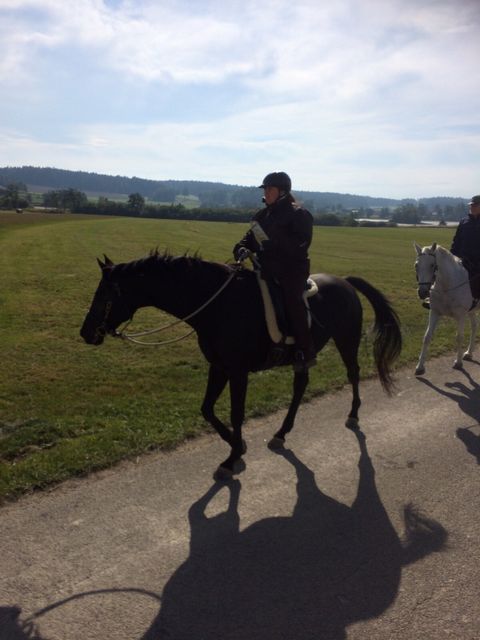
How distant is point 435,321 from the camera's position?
396 inches

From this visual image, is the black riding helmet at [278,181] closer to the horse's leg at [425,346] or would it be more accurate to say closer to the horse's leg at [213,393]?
the horse's leg at [213,393]

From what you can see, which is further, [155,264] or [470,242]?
[470,242]

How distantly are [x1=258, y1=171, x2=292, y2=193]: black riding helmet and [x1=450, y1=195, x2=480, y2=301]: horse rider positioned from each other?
5.68 meters

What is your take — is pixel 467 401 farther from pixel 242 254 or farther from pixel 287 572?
pixel 287 572

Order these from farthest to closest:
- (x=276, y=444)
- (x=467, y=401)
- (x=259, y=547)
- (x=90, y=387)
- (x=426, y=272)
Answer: (x=426, y=272)
(x=90, y=387)
(x=467, y=401)
(x=276, y=444)
(x=259, y=547)

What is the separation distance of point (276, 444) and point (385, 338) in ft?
8.44

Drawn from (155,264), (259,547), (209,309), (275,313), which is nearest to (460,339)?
(275,313)

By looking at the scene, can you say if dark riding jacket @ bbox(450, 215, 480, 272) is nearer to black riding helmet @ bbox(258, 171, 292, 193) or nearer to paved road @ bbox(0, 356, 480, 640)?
paved road @ bbox(0, 356, 480, 640)

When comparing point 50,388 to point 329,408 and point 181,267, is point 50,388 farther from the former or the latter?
point 329,408

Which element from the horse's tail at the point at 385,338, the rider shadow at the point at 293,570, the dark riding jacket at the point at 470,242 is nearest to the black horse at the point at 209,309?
the rider shadow at the point at 293,570

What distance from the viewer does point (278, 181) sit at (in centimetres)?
571

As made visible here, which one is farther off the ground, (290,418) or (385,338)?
(385,338)

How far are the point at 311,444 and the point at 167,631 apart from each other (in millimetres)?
3302

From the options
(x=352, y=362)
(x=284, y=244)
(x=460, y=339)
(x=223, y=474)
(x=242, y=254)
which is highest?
(x=284, y=244)
